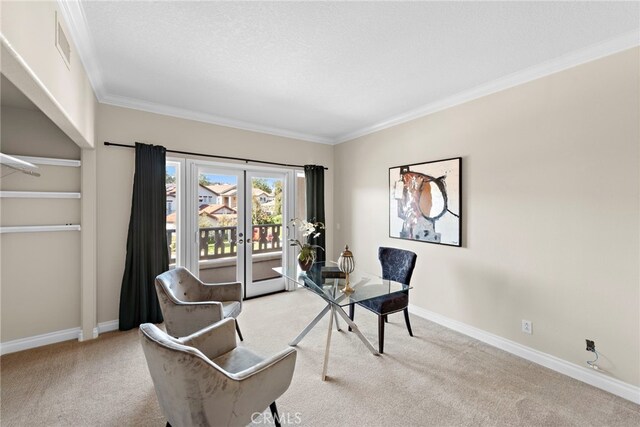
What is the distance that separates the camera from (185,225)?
3.60 meters

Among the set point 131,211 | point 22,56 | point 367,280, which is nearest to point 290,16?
point 22,56

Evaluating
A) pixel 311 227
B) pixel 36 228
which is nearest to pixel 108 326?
pixel 36 228

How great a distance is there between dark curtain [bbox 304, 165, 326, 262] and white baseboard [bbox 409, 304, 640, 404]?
2.10 m

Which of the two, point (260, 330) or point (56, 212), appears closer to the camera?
point (56, 212)

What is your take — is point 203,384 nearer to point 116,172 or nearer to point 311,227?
point 311,227

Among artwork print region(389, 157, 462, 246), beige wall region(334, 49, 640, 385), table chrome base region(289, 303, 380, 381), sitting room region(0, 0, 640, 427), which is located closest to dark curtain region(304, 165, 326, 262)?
sitting room region(0, 0, 640, 427)

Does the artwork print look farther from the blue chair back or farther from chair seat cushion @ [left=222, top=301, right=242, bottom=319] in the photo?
chair seat cushion @ [left=222, top=301, right=242, bottom=319]

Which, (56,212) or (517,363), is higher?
(56,212)

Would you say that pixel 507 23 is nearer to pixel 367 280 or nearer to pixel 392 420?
pixel 367 280

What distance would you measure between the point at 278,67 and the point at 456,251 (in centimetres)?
266

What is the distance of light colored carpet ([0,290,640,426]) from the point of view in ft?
6.02

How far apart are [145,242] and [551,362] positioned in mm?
4201

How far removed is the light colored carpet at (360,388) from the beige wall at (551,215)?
1.24ft

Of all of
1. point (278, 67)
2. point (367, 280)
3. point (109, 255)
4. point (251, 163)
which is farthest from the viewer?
point (251, 163)
